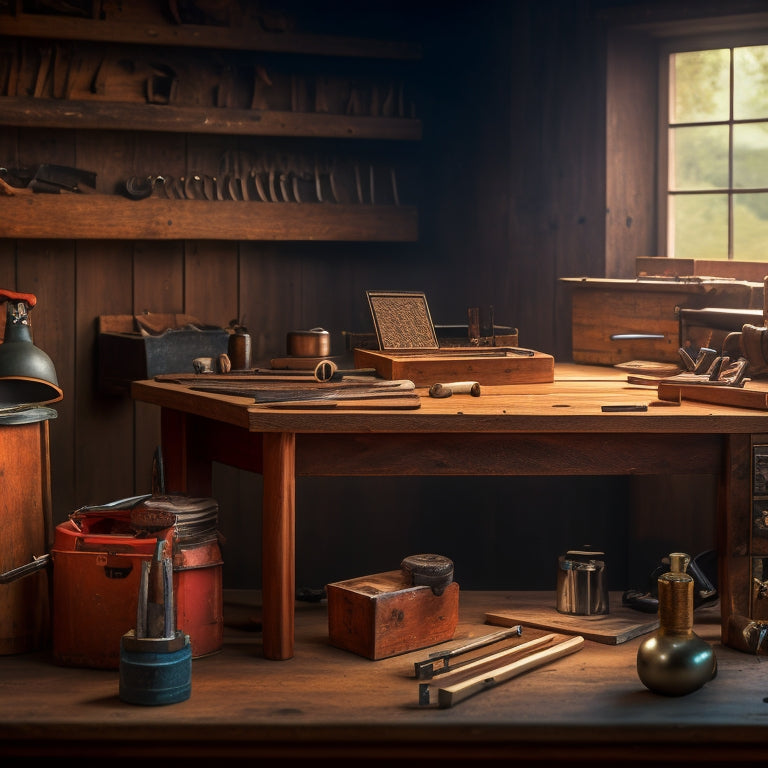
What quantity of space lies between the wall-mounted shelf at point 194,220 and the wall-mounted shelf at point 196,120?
0.26 m

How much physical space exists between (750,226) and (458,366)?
1.45 m

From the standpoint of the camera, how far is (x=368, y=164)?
4.66 meters

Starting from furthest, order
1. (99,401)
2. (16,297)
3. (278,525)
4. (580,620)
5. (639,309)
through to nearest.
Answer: (99,401) < (639,309) < (580,620) < (16,297) < (278,525)

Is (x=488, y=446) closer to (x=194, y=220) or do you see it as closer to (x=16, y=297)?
(x=16, y=297)

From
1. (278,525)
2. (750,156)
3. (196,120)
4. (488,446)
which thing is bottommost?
(278,525)

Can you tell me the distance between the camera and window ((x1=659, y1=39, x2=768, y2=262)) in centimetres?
434

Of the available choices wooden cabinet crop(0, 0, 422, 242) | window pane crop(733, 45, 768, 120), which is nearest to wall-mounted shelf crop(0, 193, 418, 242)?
wooden cabinet crop(0, 0, 422, 242)

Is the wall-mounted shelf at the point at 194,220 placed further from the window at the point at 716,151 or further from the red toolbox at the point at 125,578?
the red toolbox at the point at 125,578

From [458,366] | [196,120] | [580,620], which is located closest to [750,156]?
[458,366]

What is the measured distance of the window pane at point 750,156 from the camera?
432 centimetres

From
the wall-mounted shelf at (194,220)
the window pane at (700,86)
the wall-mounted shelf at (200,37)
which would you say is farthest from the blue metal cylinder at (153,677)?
the window pane at (700,86)

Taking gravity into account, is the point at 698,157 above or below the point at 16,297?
above

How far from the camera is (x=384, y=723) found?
9.13ft

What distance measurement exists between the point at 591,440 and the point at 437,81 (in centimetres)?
203
